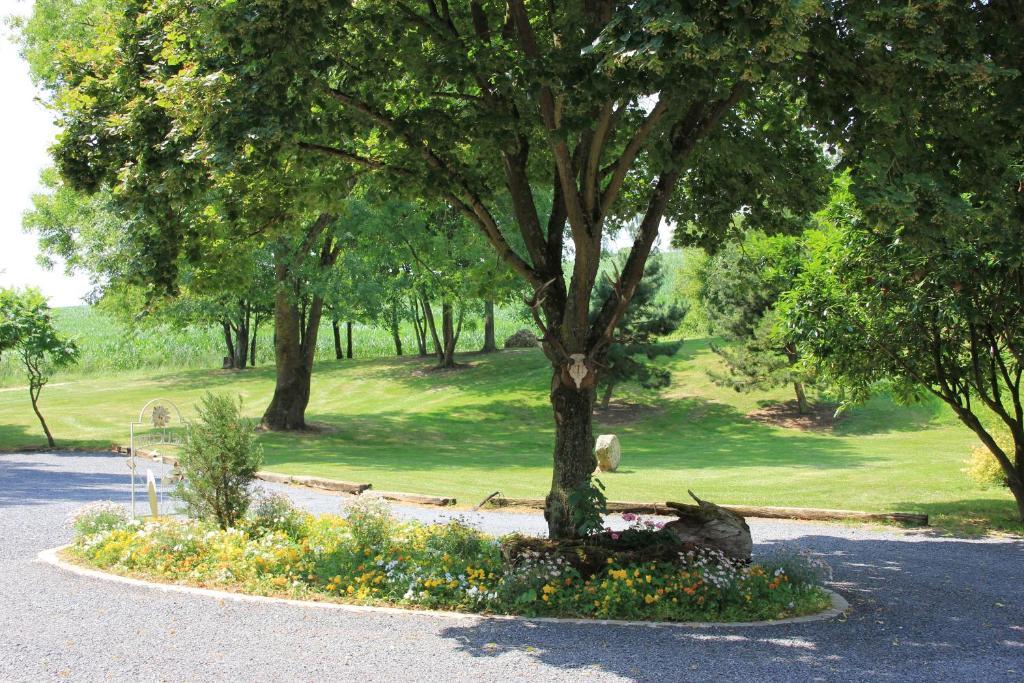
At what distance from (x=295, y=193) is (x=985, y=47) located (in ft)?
24.9

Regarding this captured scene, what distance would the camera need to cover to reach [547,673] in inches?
242

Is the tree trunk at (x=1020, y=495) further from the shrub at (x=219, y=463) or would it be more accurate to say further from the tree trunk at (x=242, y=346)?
the tree trunk at (x=242, y=346)

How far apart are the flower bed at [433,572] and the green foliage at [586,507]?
1.31 feet

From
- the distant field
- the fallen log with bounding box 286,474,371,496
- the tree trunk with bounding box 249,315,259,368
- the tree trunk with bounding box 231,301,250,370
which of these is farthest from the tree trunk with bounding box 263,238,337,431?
the tree trunk with bounding box 249,315,259,368

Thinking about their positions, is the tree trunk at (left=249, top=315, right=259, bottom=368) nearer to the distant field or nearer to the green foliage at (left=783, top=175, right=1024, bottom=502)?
the distant field

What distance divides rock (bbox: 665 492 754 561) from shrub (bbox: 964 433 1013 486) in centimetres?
935

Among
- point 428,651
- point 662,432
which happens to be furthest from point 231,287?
point 662,432

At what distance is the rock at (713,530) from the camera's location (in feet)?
29.3

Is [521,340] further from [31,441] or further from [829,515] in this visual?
[829,515]

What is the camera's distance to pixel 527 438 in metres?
30.4

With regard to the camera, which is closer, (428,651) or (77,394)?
(428,651)

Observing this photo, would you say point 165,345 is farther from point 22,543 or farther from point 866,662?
point 866,662

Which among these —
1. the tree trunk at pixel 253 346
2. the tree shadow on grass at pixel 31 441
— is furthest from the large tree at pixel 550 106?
the tree trunk at pixel 253 346

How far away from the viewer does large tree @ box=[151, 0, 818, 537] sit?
655cm
